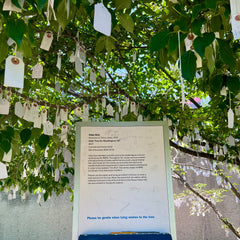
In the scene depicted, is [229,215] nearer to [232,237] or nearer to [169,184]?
[232,237]

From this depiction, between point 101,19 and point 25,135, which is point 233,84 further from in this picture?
point 25,135

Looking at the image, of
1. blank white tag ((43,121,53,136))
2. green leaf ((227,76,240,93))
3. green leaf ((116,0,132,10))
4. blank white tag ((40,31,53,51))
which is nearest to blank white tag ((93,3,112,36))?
green leaf ((116,0,132,10))

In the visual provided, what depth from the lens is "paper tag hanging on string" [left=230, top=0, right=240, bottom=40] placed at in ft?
2.06

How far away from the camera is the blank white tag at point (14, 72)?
0.80 m

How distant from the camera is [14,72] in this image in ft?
2.67

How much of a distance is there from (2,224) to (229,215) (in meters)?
4.96

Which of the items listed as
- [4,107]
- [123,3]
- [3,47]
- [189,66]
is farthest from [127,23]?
[4,107]

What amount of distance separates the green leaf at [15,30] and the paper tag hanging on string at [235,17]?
0.52m

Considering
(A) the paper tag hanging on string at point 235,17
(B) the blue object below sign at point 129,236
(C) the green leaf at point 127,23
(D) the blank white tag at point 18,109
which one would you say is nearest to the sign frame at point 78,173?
(B) the blue object below sign at point 129,236

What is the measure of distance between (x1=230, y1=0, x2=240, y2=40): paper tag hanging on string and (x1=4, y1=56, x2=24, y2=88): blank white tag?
0.56m

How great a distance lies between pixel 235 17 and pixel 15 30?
0.54m

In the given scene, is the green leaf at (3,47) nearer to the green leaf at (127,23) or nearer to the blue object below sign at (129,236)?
the green leaf at (127,23)

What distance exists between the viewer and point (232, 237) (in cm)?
604

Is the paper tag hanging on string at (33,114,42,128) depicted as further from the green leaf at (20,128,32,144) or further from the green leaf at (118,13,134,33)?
the green leaf at (118,13,134,33)
